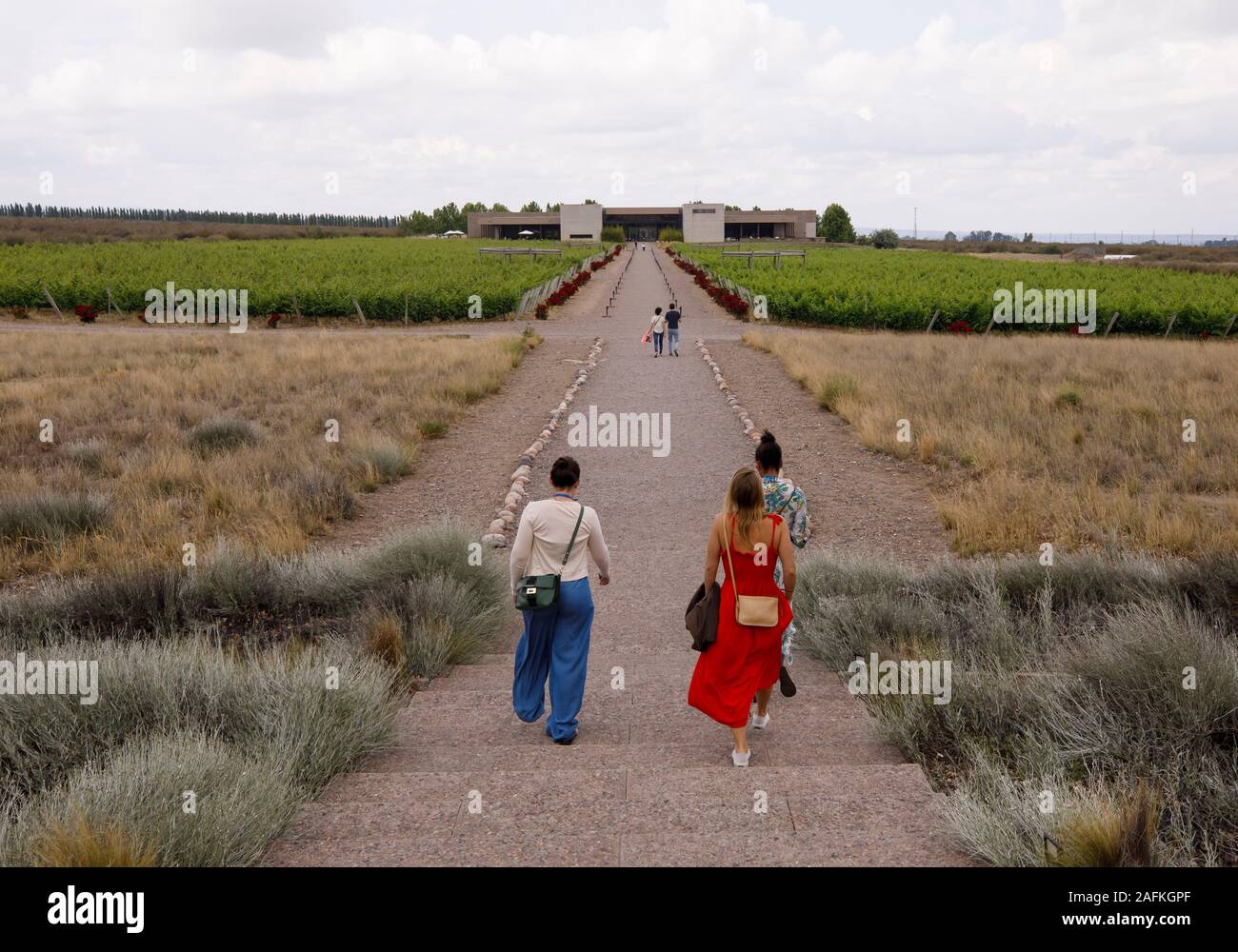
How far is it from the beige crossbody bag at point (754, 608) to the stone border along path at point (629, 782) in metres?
0.72

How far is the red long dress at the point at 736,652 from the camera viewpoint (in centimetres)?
509

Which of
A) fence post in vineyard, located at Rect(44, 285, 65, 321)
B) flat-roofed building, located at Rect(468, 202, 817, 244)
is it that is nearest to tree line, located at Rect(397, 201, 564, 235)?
flat-roofed building, located at Rect(468, 202, 817, 244)

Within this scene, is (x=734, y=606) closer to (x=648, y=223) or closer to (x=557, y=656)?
(x=557, y=656)

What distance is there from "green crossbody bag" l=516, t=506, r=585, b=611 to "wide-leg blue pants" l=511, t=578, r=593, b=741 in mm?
143

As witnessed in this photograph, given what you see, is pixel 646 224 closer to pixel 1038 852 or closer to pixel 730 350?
pixel 730 350

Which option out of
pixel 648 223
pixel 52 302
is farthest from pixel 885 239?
pixel 52 302

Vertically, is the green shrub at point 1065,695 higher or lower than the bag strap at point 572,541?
lower

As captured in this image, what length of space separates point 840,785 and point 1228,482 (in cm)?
1043

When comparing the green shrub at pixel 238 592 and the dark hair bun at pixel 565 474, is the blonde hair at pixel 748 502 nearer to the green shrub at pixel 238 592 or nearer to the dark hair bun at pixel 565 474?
the dark hair bun at pixel 565 474

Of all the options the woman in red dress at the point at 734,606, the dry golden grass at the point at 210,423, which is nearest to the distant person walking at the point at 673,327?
the dry golden grass at the point at 210,423

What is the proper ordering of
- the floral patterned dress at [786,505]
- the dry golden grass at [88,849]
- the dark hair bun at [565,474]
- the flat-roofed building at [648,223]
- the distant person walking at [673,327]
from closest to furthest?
the dry golden grass at [88,849], the dark hair bun at [565,474], the floral patterned dress at [786,505], the distant person walking at [673,327], the flat-roofed building at [648,223]

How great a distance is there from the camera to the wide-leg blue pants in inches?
213

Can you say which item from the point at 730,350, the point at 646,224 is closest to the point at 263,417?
the point at 730,350

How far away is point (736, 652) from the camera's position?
203 inches
